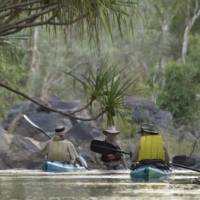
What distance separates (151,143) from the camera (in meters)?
19.8

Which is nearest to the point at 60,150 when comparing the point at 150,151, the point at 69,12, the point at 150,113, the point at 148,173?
the point at 150,151

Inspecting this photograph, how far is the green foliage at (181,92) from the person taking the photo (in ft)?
134

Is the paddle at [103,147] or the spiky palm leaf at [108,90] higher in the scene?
the spiky palm leaf at [108,90]

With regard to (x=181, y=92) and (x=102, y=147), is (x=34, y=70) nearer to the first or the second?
(x=181, y=92)

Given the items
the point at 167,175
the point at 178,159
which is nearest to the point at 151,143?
the point at 167,175

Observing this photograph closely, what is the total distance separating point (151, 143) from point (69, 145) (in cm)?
393

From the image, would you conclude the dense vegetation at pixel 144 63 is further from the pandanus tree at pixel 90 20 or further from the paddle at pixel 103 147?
the pandanus tree at pixel 90 20

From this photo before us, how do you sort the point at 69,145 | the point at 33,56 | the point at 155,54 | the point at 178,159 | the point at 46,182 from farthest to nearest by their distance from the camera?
the point at 155,54 < the point at 33,56 < the point at 178,159 < the point at 69,145 < the point at 46,182

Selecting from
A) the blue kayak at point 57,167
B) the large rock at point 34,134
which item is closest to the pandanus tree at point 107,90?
the blue kayak at point 57,167

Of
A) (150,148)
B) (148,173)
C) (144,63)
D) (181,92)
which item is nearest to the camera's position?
(148,173)

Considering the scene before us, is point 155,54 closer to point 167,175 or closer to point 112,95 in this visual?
point 167,175

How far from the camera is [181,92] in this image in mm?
40938

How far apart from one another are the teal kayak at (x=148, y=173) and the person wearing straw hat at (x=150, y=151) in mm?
243

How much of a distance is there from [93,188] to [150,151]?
136 inches
